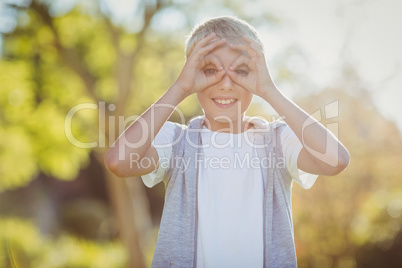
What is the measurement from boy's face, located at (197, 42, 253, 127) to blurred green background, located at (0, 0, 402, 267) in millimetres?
4034

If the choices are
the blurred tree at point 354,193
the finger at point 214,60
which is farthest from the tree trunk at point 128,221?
the finger at point 214,60

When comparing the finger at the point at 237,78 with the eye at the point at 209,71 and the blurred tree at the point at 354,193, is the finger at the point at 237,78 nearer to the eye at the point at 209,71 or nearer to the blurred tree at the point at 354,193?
the eye at the point at 209,71

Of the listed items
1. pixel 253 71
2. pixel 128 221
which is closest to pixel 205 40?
pixel 253 71

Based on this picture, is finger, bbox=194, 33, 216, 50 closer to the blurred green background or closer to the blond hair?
the blond hair

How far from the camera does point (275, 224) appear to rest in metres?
2.06

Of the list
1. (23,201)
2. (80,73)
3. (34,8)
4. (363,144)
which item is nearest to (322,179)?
(363,144)

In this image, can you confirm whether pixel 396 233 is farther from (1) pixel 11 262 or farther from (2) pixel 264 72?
(1) pixel 11 262

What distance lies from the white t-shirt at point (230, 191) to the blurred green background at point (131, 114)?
4.05m

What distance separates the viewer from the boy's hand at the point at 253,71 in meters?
2.09

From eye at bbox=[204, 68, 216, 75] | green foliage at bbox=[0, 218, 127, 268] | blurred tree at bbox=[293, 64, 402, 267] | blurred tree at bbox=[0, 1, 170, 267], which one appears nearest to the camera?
eye at bbox=[204, 68, 216, 75]

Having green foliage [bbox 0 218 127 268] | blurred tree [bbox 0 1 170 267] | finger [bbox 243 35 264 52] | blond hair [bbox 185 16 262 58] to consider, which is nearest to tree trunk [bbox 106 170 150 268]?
blurred tree [bbox 0 1 170 267]

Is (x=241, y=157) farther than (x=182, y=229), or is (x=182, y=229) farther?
(x=241, y=157)

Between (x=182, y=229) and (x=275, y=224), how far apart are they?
1.51 feet

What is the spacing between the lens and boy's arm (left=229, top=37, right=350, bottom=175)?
76.7 inches
